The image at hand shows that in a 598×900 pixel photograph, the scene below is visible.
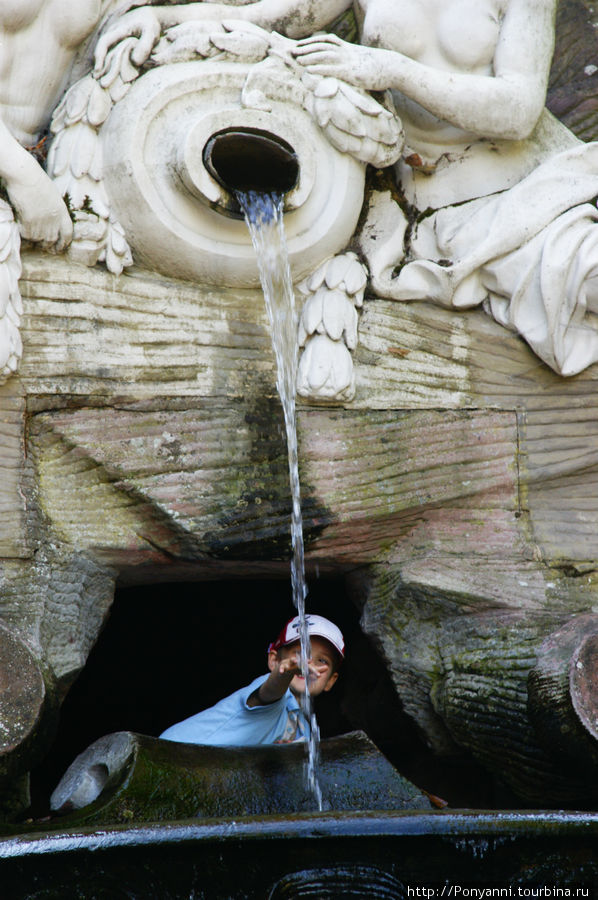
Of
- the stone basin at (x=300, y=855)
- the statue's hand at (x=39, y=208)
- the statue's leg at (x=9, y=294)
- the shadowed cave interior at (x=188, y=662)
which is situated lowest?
the shadowed cave interior at (x=188, y=662)

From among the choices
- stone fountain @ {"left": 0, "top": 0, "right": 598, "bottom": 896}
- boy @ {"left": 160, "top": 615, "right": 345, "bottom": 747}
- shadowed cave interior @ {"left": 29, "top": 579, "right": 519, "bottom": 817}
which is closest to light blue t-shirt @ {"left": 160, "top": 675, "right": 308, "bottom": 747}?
boy @ {"left": 160, "top": 615, "right": 345, "bottom": 747}

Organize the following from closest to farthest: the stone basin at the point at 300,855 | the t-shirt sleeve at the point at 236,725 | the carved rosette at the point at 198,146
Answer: the stone basin at the point at 300,855, the carved rosette at the point at 198,146, the t-shirt sleeve at the point at 236,725

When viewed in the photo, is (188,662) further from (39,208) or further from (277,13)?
(277,13)

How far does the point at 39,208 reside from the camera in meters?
2.96

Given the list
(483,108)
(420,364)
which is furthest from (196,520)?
(483,108)

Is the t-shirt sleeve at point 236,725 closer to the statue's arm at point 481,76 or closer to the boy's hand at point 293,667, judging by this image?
the boy's hand at point 293,667

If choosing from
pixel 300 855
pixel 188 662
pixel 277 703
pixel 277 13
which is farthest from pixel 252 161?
pixel 188 662

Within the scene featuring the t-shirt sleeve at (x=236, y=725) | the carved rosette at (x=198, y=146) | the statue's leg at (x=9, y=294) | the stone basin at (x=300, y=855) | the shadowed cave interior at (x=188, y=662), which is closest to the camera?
the stone basin at (x=300, y=855)

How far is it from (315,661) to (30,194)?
146cm

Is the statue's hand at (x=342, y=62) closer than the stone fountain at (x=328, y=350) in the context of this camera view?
No

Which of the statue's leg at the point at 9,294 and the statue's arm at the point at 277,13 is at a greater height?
the statue's arm at the point at 277,13

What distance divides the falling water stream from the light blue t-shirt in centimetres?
10

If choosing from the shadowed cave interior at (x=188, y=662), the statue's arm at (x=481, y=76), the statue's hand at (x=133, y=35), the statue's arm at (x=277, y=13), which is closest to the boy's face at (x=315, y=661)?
the shadowed cave interior at (x=188, y=662)

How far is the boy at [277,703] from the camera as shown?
10.5 feet
